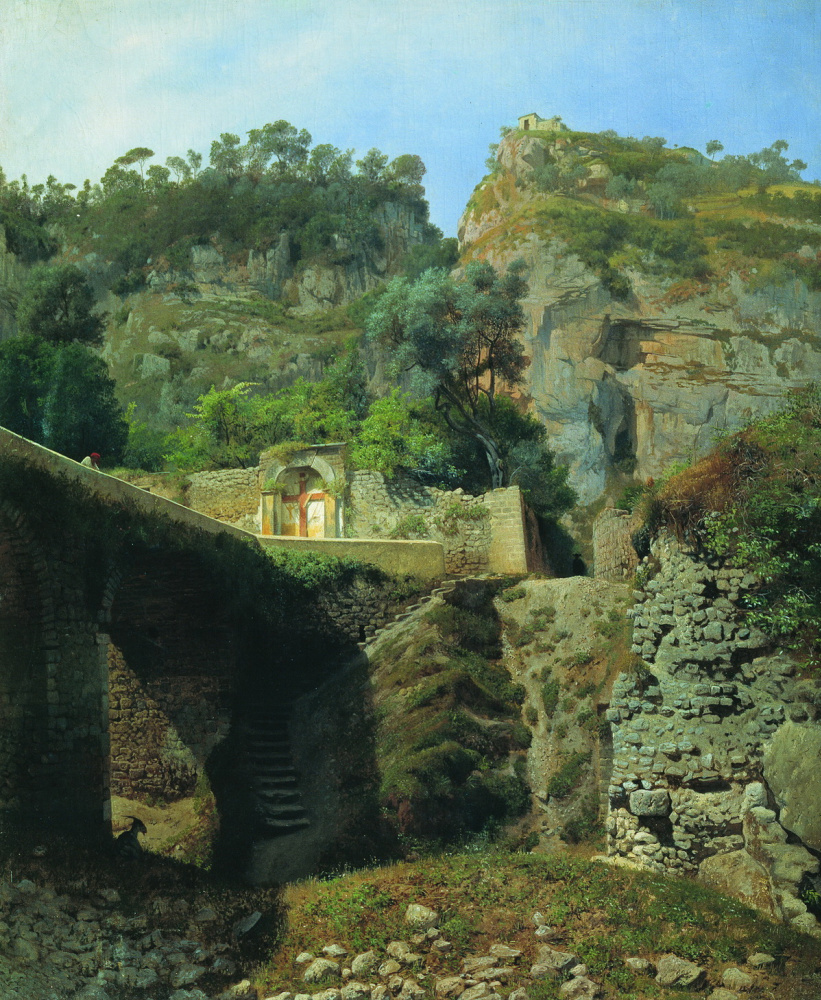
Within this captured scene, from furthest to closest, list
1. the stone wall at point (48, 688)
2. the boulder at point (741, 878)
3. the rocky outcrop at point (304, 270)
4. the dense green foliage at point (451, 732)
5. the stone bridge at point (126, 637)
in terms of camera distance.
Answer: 1. the rocky outcrop at point (304, 270)
2. the dense green foliage at point (451, 732)
3. the stone bridge at point (126, 637)
4. the stone wall at point (48, 688)
5. the boulder at point (741, 878)

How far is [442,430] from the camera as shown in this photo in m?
24.9

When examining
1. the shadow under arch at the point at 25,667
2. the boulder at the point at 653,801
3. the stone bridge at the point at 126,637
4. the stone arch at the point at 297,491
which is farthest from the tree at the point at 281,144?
the boulder at the point at 653,801

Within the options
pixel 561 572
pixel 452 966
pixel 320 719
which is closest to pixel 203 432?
pixel 561 572

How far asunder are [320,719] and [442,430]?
1037 centimetres

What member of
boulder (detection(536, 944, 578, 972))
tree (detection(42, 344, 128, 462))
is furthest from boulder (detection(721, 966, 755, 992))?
tree (detection(42, 344, 128, 462))

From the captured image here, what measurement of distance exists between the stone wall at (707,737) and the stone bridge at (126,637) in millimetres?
6036

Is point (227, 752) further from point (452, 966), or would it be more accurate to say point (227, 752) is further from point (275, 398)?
point (275, 398)

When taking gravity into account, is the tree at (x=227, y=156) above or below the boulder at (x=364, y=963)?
above

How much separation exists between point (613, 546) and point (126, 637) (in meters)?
12.0

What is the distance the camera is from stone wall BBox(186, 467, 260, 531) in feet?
80.4

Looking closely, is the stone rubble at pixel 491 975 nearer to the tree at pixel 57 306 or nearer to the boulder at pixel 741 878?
the boulder at pixel 741 878

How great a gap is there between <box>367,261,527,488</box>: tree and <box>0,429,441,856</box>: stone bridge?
7.24m

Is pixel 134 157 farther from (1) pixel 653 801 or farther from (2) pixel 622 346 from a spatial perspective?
(2) pixel 622 346

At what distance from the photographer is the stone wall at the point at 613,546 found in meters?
21.7
